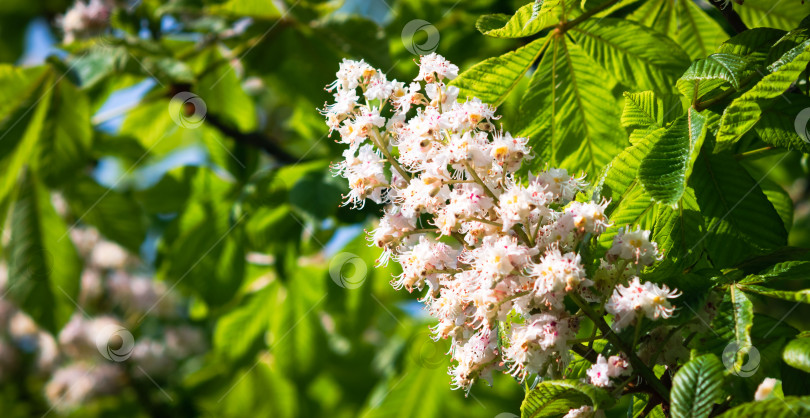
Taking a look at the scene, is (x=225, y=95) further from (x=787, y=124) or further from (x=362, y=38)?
(x=787, y=124)

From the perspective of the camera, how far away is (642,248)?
1.02 m

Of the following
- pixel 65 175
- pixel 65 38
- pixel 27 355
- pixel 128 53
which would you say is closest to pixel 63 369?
pixel 27 355

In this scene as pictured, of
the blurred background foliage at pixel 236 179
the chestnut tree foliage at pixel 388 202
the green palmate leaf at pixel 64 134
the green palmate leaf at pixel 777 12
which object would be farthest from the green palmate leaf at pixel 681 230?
the green palmate leaf at pixel 64 134

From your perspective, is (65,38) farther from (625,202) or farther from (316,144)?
(625,202)

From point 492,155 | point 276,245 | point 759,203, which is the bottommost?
A: point 276,245

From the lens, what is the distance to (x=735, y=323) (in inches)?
37.1

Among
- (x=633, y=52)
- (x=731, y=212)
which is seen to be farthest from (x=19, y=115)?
(x=731, y=212)

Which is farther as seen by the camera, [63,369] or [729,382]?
[63,369]

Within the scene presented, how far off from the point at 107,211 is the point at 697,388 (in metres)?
2.44

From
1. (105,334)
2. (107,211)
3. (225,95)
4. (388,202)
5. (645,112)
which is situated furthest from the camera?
(105,334)

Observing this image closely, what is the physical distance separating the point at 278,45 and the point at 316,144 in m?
0.40

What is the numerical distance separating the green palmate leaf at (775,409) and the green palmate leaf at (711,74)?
44cm
